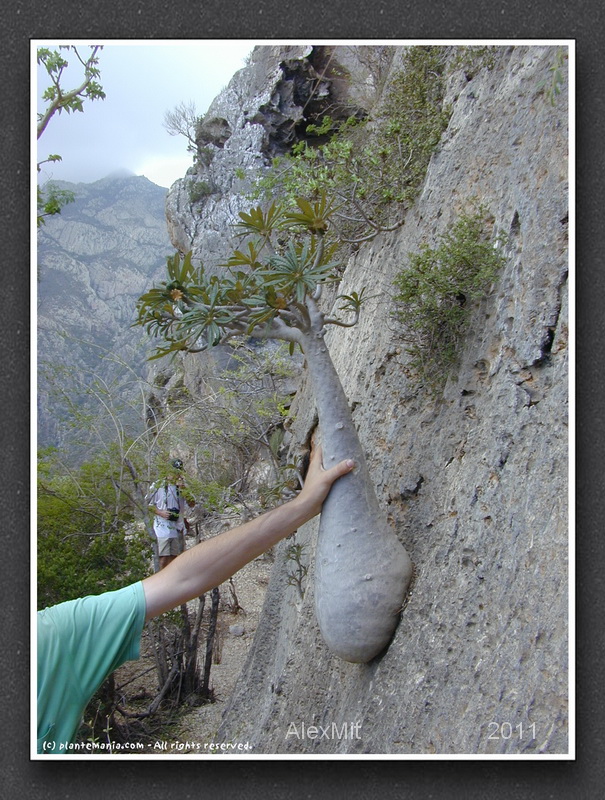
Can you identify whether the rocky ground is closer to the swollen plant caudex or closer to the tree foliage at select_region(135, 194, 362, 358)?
the swollen plant caudex

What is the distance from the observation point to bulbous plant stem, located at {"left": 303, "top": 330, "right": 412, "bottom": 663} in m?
1.60

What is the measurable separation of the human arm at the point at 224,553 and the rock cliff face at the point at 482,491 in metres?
0.34

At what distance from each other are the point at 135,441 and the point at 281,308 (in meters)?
1.86

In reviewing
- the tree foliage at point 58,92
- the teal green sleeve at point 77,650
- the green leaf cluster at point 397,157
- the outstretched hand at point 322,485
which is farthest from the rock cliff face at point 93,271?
the outstretched hand at point 322,485

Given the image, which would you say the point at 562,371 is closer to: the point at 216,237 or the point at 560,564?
the point at 560,564

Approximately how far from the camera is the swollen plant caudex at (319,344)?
4.96 ft

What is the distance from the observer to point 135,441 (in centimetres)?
314

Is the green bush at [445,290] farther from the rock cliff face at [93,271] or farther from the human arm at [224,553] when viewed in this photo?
the rock cliff face at [93,271]

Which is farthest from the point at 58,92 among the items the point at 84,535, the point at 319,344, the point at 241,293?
the point at 84,535

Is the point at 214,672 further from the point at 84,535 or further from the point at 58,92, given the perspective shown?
the point at 58,92

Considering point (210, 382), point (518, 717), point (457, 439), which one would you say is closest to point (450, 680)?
point (518, 717)

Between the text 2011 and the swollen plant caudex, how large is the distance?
37cm

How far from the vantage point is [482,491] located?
155 cm

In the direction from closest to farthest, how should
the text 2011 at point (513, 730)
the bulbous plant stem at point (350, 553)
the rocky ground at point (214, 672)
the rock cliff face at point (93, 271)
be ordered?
the text 2011 at point (513, 730), the bulbous plant stem at point (350, 553), the rock cliff face at point (93, 271), the rocky ground at point (214, 672)
